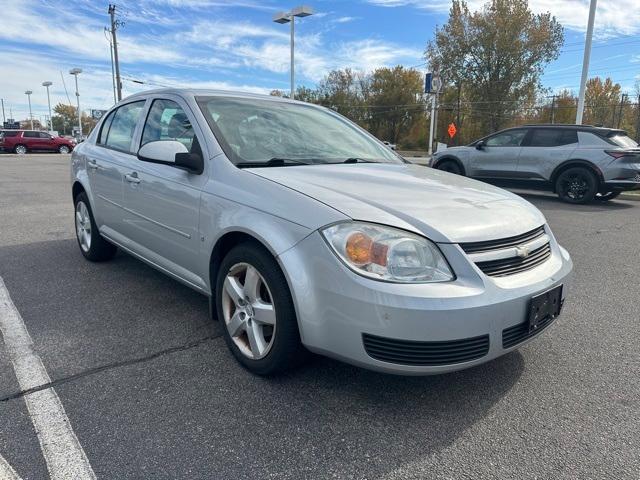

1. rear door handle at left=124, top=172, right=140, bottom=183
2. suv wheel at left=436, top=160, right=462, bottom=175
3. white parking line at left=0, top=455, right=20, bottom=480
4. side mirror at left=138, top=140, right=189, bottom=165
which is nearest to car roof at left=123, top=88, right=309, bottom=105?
side mirror at left=138, top=140, right=189, bottom=165

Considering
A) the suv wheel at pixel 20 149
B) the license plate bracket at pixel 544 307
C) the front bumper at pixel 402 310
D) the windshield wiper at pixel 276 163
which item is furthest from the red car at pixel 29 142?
the license plate bracket at pixel 544 307

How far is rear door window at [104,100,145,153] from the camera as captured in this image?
402 cm

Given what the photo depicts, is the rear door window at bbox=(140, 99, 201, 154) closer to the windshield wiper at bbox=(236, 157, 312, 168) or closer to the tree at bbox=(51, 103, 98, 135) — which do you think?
the windshield wiper at bbox=(236, 157, 312, 168)

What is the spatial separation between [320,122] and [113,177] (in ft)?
5.97

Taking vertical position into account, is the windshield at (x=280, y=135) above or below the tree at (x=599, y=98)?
below

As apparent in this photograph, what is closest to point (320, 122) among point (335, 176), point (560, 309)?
point (335, 176)

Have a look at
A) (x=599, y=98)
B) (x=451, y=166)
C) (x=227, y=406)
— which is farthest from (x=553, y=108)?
(x=227, y=406)

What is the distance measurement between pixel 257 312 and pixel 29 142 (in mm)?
35624

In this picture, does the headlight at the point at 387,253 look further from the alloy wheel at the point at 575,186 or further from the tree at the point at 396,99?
the tree at the point at 396,99

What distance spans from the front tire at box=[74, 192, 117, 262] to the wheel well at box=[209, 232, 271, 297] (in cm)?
230

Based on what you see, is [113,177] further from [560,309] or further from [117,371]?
[560,309]

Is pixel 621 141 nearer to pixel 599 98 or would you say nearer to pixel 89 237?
pixel 89 237

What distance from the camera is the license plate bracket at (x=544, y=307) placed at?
7.58ft

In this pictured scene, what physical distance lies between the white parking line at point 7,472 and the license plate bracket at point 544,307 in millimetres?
2297
